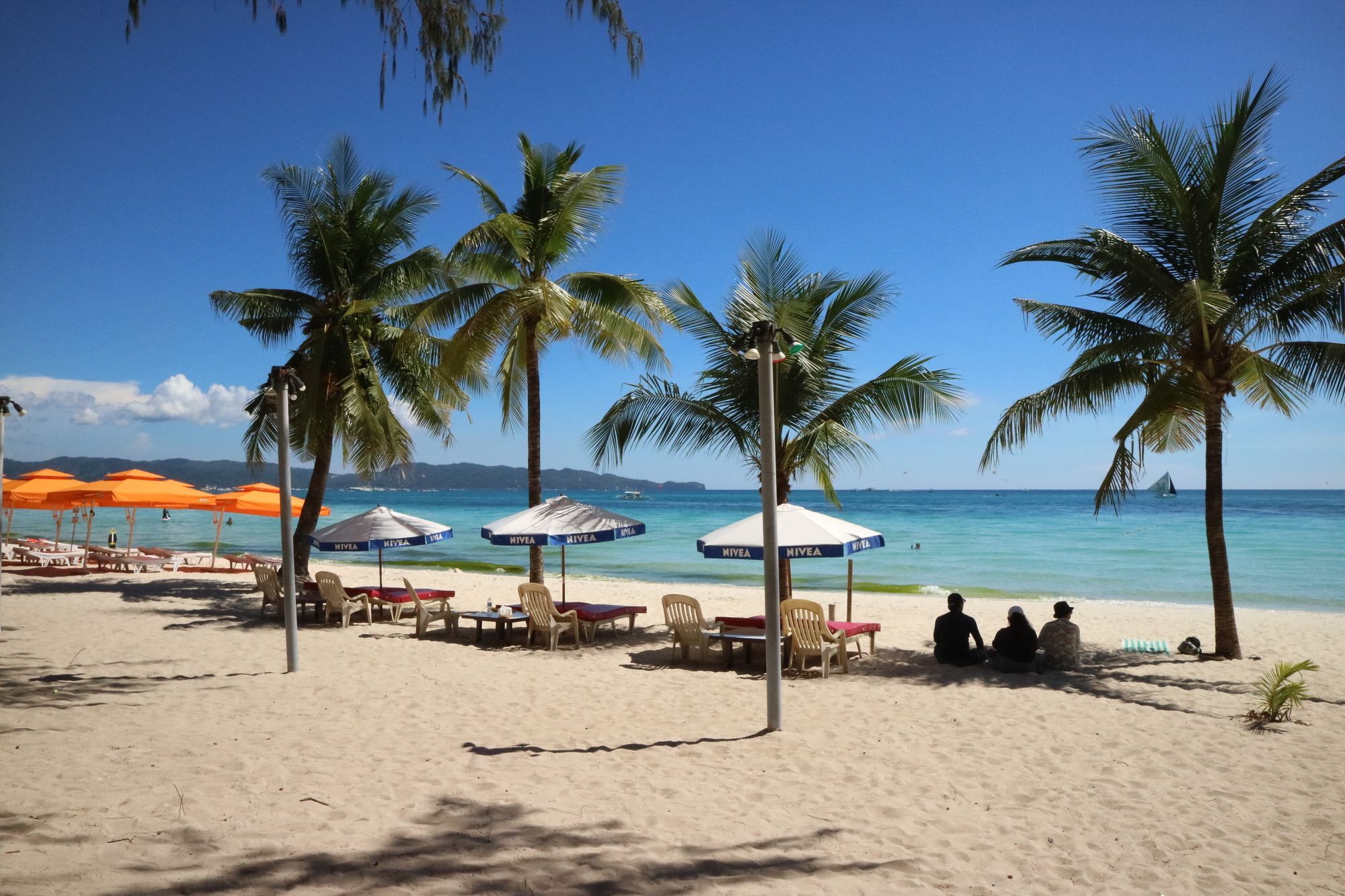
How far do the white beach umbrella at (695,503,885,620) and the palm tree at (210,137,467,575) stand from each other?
788 cm

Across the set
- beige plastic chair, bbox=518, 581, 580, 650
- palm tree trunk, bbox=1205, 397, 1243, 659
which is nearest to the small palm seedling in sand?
palm tree trunk, bbox=1205, 397, 1243, 659

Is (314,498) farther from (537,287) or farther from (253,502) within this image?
(537,287)

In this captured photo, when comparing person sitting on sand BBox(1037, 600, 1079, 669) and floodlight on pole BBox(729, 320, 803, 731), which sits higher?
floodlight on pole BBox(729, 320, 803, 731)

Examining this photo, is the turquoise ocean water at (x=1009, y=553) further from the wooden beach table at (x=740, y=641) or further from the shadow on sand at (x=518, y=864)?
the shadow on sand at (x=518, y=864)

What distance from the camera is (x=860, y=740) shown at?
6426 millimetres

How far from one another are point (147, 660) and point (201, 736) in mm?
3860

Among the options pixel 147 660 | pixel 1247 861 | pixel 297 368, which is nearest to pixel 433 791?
pixel 1247 861

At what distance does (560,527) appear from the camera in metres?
11.1

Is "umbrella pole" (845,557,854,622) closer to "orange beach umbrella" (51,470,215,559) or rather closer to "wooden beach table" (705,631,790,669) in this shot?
"wooden beach table" (705,631,790,669)

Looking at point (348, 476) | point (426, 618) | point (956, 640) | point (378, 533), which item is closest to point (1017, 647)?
point (956, 640)

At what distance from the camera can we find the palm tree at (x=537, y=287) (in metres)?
12.6

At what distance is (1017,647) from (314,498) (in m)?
12.5

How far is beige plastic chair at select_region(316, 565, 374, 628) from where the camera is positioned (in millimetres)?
12180

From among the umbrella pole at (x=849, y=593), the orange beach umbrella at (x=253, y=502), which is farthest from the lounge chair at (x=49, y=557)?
the umbrella pole at (x=849, y=593)
